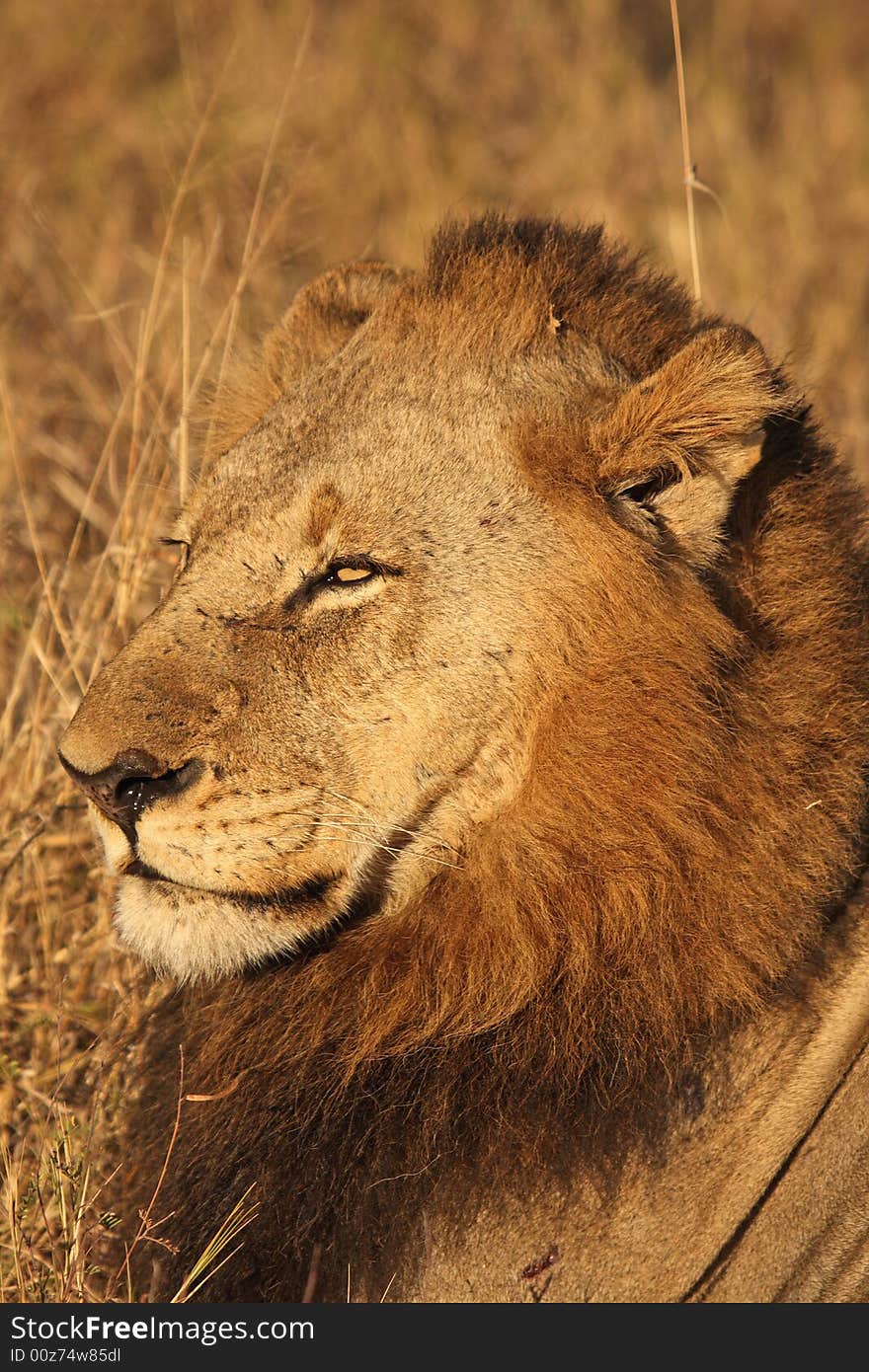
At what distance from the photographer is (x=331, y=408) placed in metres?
3.62

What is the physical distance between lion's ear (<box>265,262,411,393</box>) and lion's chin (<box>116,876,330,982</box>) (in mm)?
1397

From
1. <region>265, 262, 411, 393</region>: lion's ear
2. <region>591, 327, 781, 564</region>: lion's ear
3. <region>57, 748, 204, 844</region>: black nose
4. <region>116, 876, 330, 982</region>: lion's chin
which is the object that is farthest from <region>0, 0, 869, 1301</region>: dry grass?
<region>591, 327, 781, 564</region>: lion's ear

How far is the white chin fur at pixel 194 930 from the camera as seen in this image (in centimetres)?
325

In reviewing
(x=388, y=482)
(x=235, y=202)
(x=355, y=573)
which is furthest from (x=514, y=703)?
(x=235, y=202)

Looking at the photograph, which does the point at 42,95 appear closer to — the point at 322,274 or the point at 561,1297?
the point at 322,274

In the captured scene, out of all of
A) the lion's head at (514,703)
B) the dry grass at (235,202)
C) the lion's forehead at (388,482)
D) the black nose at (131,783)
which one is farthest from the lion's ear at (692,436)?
the dry grass at (235,202)

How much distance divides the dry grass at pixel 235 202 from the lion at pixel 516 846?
4.15ft

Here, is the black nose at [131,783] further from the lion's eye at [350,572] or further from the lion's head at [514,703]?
the lion's eye at [350,572]

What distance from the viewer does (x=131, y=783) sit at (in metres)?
3.13

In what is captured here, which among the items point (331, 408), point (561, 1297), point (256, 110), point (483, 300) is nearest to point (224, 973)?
point (561, 1297)

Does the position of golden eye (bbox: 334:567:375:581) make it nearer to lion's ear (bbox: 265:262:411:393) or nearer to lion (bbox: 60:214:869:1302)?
lion (bbox: 60:214:869:1302)

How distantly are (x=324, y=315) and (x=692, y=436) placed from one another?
127 centimetres

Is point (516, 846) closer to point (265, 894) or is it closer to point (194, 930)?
point (265, 894)

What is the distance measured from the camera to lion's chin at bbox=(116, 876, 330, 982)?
10.7ft
